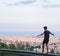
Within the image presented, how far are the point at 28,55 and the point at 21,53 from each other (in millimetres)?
695

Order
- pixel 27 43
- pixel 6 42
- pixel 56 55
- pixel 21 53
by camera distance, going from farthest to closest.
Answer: pixel 6 42
pixel 27 43
pixel 21 53
pixel 56 55

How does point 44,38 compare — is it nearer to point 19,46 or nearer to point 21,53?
point 21,53

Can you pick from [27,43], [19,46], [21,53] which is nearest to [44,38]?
[21,53]

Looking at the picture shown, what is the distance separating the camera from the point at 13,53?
1761cm

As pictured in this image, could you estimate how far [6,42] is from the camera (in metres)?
25.3

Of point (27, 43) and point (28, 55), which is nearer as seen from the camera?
point (28, 55)

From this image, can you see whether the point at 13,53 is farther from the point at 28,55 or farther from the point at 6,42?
the point at 6,42

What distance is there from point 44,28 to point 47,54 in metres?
1.46

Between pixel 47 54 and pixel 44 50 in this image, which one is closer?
pixel 47 54

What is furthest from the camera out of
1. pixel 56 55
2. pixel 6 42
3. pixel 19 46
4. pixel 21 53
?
pixel 6 42

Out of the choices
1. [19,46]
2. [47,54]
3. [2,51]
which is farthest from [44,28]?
[19,46]

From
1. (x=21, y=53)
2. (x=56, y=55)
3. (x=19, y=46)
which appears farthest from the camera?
(x=19, y=46)

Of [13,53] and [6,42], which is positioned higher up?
[6,42]

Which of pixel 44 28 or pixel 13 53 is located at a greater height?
pixel 44 28
